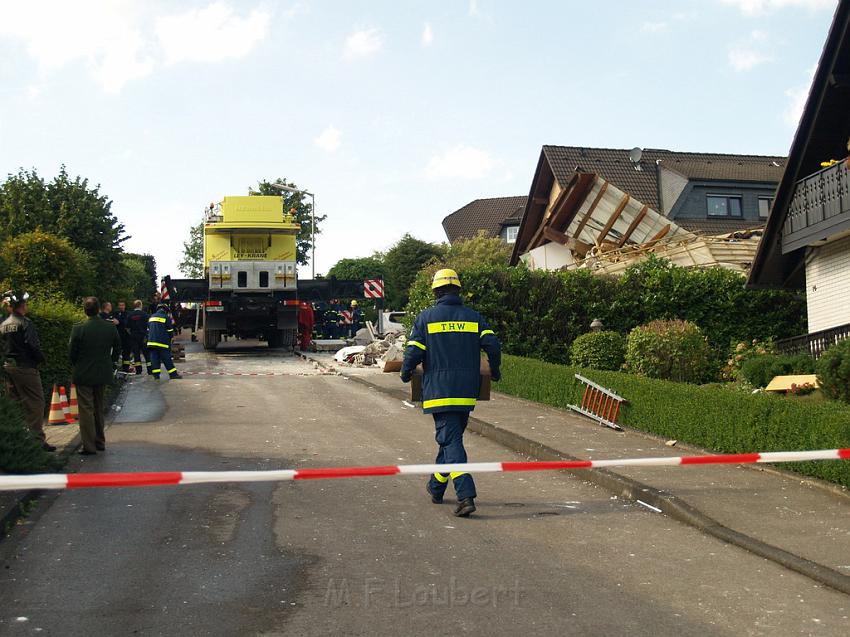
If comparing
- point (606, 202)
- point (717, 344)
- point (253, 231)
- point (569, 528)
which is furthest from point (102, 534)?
point (606, 202)

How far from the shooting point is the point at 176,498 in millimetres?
8555

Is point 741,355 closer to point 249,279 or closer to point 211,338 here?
point 249,279

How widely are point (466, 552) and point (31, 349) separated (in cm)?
597

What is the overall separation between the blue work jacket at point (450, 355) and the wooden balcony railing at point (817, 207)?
11205 millimetres

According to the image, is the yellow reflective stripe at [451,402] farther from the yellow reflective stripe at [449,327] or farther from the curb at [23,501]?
the curb at [23,501]

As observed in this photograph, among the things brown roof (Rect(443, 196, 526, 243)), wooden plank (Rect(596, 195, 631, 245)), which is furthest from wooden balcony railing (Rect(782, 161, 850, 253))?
brown roof (Rect(443, 196, 526, 243))

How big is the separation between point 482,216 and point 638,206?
126ft

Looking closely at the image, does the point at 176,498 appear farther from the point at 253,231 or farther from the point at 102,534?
the point at 253,231

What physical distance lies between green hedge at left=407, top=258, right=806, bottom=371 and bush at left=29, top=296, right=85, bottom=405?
9.87m

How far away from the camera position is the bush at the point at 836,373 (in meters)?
10.4

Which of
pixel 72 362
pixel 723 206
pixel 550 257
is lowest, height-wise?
pixel 72 362

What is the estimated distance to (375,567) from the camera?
6.33m

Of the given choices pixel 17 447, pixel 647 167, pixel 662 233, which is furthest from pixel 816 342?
pixel 647 167

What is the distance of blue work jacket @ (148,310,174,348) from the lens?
20500 mm
